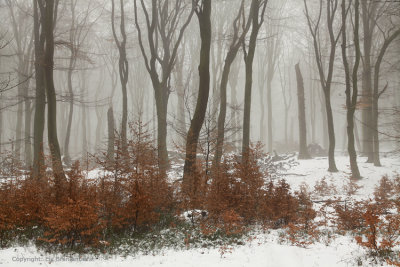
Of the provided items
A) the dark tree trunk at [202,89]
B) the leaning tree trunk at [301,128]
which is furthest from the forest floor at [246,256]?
the leaning tree trunk at [301,128]

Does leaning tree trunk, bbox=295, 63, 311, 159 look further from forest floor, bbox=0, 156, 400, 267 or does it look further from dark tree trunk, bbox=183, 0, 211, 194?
forest floor, bbox=0, 156, 400, 267

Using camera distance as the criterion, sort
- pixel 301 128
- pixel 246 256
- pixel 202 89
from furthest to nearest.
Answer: pixel 301 128 → pixel 202 89 → pixel 246 256

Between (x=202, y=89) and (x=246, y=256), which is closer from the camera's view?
(x=246, y=256)

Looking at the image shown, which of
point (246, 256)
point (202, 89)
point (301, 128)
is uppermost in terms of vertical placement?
point (202, 89)

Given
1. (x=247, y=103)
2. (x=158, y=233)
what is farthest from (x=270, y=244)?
(x=247, y=103)

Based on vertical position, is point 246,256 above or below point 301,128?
below

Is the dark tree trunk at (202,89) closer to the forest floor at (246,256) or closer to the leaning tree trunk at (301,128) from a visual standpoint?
the forest floor at (246,256)

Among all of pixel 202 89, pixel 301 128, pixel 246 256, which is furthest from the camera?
pixel 301 128

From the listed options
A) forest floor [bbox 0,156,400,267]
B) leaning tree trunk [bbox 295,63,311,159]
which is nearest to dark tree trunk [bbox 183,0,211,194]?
forest floor [bbox 0,156,400,267]

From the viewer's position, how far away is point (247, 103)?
1158cm

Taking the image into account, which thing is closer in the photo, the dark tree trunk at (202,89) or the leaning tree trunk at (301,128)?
the dark tree trunk at (202,89)

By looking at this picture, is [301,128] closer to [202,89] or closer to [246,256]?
[202,89]

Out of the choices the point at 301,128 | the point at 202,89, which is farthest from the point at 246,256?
the point at 301,128

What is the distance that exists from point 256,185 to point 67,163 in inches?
517
